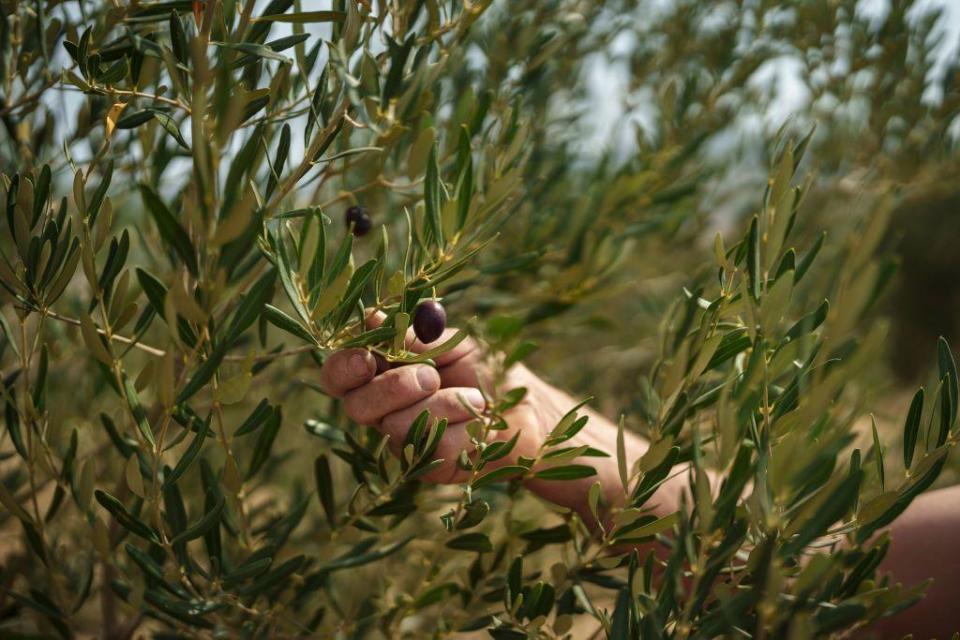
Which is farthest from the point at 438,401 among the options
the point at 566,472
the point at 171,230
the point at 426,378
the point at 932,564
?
the point at 932,564

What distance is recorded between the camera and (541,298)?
1389 millimetres

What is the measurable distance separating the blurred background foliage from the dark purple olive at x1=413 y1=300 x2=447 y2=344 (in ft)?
0.19

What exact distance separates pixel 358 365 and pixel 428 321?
0.27ft

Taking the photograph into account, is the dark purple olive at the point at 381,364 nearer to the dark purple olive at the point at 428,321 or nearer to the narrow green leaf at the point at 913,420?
the dark purple olive at the point at 428,321

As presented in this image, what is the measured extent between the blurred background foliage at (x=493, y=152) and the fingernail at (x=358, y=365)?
13cm

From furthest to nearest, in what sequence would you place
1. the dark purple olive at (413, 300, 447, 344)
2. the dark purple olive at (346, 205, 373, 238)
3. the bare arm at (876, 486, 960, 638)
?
the bare arm at (876, 486, 960, 638), the dark purple olive at (346, 205, 373, 238), the dark purple olive at (413, 300, 447, 344)

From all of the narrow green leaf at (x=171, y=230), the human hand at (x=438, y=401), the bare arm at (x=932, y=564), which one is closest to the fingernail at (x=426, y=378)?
the human hand at (x=438, y=401)

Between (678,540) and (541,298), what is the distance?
82 centimetres

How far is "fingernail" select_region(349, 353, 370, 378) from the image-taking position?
2.46 ft

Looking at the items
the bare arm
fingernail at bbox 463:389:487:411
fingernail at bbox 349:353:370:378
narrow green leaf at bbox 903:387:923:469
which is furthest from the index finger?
the bare arm

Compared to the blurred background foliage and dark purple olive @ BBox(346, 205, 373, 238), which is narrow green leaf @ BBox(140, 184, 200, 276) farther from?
dark purple olive @ BBox(346, 205, 373, 238)

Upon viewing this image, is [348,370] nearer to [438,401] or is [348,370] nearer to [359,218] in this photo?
[438,401]

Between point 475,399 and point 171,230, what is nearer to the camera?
point 171,230

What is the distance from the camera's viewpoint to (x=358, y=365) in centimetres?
75
